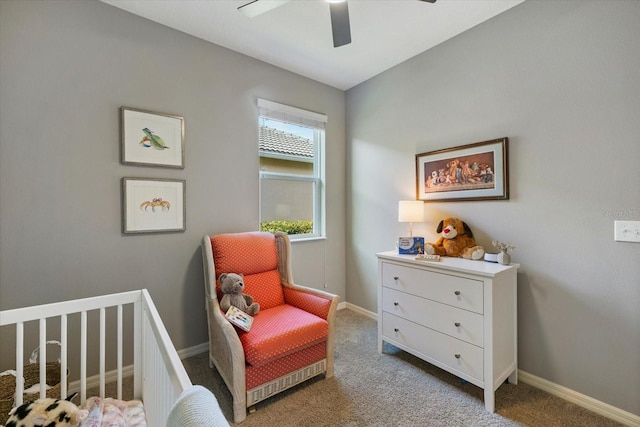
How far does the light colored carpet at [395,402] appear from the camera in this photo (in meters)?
1.65

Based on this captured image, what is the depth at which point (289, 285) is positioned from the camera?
7.89ft

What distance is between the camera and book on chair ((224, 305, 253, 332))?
5.88 ft

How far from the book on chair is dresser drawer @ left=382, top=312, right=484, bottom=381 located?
117 centimetres

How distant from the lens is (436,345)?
2.02 m

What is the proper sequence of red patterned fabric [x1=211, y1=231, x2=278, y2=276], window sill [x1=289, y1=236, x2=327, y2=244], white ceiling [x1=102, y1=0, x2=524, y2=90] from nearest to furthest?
white ceiling [x1=102, y1=0, x2=524, y2=90]
red patterned fabric [x1=211, y1=231, x2=278, y2=276]
window sill [x1=289, y1=236, x2=327, y2=244]

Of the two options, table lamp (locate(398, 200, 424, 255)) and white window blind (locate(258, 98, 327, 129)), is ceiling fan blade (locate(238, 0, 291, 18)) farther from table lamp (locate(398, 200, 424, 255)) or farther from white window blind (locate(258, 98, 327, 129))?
table lamp (locate(398, 200, 424, 255))

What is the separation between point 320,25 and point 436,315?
7.86ft

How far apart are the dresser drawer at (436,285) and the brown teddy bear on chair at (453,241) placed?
29cm

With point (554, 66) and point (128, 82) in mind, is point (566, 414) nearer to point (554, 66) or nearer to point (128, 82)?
point (554, 66)

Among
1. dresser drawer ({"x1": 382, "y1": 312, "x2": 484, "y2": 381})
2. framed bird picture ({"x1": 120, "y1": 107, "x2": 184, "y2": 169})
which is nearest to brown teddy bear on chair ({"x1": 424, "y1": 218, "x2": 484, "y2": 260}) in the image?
dresser drawer ({"x1": 382, "y1": 312, "x2": 484, "y2": 381})

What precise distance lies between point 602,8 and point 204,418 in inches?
109

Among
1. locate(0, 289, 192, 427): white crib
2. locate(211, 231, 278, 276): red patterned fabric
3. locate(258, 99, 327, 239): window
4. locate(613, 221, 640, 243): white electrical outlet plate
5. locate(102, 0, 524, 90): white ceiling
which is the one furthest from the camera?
locate(258, 99, 327, 239): window

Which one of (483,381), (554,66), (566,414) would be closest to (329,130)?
(554,66)

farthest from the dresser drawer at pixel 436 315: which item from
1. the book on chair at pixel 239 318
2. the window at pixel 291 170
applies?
the window at pixel 291 170
